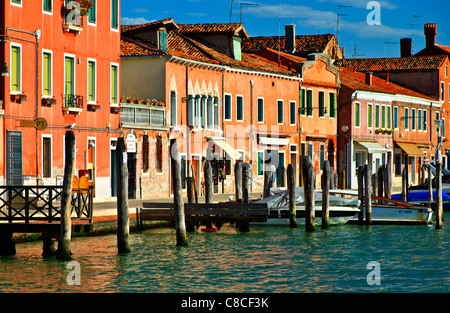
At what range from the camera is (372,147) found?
54656 millimetres

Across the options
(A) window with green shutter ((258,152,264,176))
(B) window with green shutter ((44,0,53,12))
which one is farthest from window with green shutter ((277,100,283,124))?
(B) window with green shutter ((44,0,53,12))

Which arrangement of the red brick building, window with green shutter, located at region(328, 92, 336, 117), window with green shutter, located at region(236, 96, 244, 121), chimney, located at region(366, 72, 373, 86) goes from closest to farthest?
the red brick building, window with green shutter, located at region(236, 96, 244, 121), window with green shutter, located at region(328, 92, 336, 117), chimney, located at region(366, 72, 373, 86)

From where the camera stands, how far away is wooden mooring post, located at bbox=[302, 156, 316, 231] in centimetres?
2805

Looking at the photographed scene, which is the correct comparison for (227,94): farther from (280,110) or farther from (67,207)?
(67,207)

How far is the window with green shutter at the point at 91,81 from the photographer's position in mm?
33250

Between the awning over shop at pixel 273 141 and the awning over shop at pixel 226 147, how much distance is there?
2752mm

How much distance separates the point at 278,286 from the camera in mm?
18656

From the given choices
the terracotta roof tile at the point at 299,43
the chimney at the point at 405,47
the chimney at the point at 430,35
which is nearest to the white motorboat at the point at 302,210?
the terracotta roof tile at the point at 299,43

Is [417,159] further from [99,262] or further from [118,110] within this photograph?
[99,262]

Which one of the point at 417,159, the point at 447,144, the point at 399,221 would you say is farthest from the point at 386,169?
the point at 447,144

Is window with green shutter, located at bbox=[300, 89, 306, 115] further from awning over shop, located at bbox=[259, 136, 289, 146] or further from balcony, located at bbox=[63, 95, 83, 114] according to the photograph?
balcony, located at bbox=[63, 95, 83, 114]

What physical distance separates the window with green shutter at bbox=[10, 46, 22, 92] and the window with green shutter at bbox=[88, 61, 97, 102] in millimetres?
4146

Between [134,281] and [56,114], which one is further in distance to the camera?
[56,114]

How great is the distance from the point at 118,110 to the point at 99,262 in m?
14.0
